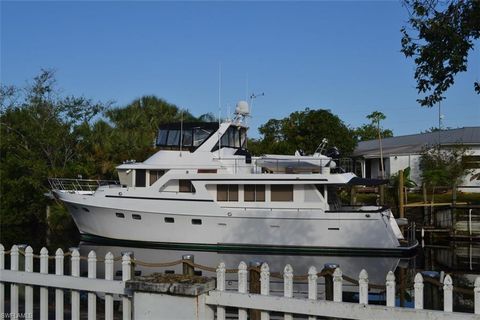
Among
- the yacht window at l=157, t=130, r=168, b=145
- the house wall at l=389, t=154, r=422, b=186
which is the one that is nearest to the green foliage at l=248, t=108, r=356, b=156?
the house wall at l=389, t=154, r=422, b=186

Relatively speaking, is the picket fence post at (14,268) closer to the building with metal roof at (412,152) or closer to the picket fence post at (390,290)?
the picket fence post at (390,290)

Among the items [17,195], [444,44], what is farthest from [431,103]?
[17,195]

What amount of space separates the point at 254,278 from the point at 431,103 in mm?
2681

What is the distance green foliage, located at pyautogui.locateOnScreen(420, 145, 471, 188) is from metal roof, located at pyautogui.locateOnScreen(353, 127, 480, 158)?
1.37 metres

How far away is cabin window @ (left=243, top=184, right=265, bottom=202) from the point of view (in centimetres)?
2094

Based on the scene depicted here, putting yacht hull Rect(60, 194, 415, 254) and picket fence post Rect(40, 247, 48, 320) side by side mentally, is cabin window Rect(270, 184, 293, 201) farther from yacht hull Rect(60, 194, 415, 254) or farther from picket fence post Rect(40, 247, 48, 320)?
picket fence post Rect(40, 247, 48, 320)

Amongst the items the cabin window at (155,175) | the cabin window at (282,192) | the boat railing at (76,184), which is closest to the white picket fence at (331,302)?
the cabin window at (282,192)

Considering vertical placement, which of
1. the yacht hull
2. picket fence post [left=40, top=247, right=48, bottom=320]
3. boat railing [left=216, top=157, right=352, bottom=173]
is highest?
boat railing [left=216, top=157, right=352, bottom=173]

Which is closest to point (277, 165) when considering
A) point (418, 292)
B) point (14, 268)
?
point (14, 268)

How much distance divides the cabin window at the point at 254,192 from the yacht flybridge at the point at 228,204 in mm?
38

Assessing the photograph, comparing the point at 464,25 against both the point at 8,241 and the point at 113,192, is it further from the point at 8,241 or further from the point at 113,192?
the point at 8,241

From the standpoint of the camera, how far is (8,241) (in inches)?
984

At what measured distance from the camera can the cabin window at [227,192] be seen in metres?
21.1

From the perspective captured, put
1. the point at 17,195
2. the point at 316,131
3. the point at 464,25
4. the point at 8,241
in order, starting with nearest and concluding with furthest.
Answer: the point at 464,25 < the point at 8,241 < the point at 17,195 < the point at 316,131
